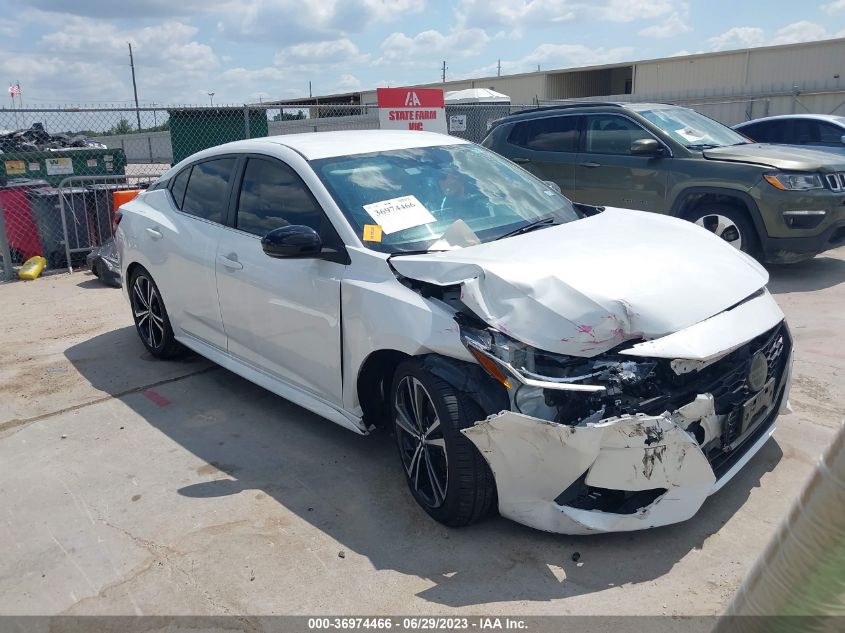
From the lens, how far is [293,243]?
11.9 feet

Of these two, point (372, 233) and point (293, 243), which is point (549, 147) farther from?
point (293, 243)

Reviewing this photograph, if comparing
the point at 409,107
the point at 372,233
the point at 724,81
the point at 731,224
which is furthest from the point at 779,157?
the point at 724,81

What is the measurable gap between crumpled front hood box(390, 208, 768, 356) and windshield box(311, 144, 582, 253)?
22 cm

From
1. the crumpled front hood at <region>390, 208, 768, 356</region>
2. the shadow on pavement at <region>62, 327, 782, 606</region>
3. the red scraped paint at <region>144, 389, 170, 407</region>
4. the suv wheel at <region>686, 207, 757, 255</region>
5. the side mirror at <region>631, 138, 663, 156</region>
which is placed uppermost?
the side mirror at <region>631, 138, 663, 156</region>

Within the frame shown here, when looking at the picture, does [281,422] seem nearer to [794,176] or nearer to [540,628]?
[540,628]

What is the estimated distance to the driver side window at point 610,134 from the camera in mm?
7949

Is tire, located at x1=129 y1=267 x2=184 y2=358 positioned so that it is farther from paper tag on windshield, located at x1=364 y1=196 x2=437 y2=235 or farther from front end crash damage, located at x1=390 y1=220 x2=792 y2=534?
front end crash damage, located at x1=390 y1=220 x2=792 y2=534

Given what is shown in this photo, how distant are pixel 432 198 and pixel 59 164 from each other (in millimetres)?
9559

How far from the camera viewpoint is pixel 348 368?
364 centimetres

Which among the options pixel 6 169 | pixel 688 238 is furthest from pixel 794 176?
pixel 6 169

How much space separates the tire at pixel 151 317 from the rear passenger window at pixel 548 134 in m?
5.14

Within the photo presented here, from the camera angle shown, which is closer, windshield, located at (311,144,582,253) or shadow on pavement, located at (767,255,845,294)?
windshield, located at (311,144,582,253)

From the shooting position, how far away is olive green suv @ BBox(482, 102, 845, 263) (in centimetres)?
693

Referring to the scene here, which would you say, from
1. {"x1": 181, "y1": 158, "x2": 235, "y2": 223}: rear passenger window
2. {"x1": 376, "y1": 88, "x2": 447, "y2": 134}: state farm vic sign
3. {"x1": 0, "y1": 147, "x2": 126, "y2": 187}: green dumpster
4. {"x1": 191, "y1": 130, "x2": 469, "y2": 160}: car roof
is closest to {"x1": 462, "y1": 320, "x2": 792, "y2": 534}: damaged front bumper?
{"x1": 191, "y1": 130, "x2": 469, "y2": 160}: car roof
